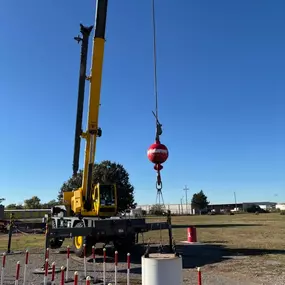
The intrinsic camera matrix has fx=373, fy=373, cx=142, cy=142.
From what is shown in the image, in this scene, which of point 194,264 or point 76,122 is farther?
point 76,122

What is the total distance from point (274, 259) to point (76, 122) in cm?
1082

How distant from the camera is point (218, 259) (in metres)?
14.3

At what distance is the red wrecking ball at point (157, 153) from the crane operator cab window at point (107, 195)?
9553 mm

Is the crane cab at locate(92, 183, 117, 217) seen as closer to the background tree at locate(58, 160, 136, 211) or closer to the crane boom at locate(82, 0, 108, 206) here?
the crane boom at locate(82, 0, 108, 206)

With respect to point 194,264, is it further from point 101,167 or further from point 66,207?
point 101,167

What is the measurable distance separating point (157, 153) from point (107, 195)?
9857mm

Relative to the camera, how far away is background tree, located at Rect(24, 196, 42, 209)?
361 ft

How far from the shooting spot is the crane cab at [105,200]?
54.2ft

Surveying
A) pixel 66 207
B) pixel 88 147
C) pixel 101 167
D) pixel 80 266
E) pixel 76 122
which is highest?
pixel 101 167

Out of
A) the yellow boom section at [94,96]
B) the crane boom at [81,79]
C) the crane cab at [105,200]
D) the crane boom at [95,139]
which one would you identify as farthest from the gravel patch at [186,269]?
the crane boom at [81,79]

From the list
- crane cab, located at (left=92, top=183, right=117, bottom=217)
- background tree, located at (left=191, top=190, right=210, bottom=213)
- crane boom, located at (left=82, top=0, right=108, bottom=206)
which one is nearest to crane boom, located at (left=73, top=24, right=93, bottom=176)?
crane boom, located at (left=82, top=0, right=108, bottom=206)

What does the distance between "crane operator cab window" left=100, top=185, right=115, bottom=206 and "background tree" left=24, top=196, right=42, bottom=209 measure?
98106mm

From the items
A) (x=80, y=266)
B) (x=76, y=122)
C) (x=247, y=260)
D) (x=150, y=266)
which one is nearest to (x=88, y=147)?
(x=76, y=122)

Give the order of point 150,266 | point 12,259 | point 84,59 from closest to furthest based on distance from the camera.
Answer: point 150,266
point 12,259
point 84,59
